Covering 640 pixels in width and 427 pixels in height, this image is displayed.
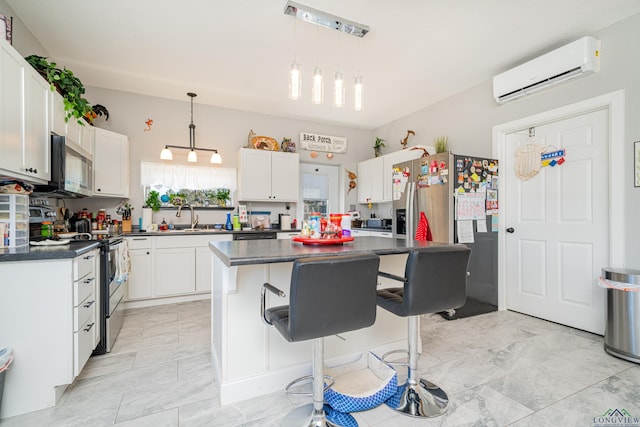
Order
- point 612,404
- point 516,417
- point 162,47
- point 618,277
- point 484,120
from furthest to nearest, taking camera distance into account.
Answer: point 484,120 < point 162,47 < point 618,277 < point 612,404 < point 516,417

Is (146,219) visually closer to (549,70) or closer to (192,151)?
(192,151)

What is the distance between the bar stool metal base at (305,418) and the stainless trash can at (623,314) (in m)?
2.40

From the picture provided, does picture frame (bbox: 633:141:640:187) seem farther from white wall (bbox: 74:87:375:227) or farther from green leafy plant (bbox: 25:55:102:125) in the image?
green leafy plant (bbox: 25:55:102:125)

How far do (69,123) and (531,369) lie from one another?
176 inches

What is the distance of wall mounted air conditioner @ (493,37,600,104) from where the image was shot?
2592mm

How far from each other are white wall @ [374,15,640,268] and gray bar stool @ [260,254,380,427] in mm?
2693

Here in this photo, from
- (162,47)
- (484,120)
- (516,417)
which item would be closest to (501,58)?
(484,120)

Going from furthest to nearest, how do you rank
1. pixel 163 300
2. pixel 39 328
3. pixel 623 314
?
1. pixel 163 300
2. pixel 623 314
3. pixel 39 328

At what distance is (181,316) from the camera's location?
3301mm

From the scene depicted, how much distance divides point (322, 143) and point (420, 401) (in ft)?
14.3

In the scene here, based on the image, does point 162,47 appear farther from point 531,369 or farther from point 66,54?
point 531,369

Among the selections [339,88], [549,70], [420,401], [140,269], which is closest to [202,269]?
[140,269]

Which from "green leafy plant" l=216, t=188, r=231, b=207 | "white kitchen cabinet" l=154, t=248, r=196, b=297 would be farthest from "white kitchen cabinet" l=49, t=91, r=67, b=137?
"green leafy plant" l=216, t=188, r=231, b=207

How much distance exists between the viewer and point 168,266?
3719 mm
